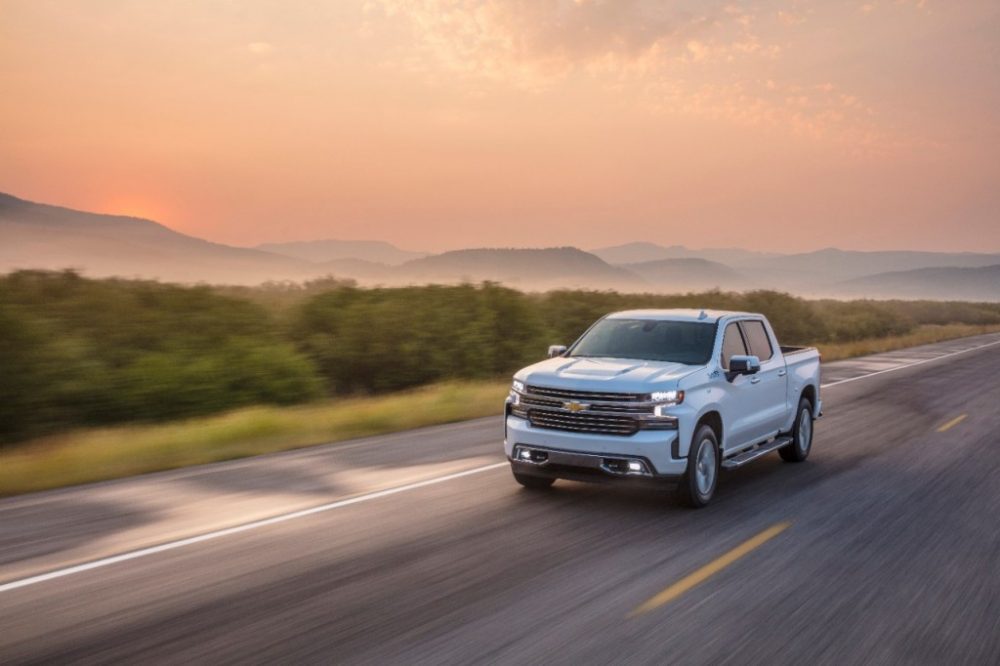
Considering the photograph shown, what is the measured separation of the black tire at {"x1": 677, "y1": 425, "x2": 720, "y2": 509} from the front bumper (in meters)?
0.14

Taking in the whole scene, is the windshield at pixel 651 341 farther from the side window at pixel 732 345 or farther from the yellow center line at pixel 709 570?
the yellow center line at pixel 709 570

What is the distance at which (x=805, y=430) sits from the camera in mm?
12664

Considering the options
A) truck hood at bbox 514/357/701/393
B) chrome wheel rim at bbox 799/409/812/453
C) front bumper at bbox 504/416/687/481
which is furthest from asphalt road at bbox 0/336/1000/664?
truck hood at bbox 514/357/701/393

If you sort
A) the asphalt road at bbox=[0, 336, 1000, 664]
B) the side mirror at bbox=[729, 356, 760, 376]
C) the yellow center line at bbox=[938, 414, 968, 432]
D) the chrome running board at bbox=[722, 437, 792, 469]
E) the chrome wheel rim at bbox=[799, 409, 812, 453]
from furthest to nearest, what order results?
1. the yellow center line at bbox=[938, 414, 968, 432]
2. the chrome wheel rim at bbox=[799, 409, 812, 453]
3. the chrome running board at bbox=[722, 437, 792, 469]
4. the side mirror at bbox=[729, 356, 760, 376]
5. the asphalt road at bbox=[0, 336, 1000, 664]

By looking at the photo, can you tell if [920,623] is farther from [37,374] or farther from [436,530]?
[37,374]

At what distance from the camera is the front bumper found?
348 inches

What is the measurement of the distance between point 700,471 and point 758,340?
272cm

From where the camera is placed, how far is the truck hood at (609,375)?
9.02 metres

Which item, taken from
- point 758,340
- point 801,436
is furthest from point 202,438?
point 801,436

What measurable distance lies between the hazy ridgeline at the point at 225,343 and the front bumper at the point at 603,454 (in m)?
8.93

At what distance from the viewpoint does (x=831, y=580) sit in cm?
690

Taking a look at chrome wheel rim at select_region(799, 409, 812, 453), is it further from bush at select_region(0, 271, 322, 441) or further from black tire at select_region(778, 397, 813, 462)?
bush at select_region(0, 271, 322, 441)

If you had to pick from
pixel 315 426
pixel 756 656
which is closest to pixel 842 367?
pixel 315 426

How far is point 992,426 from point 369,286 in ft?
48.6
